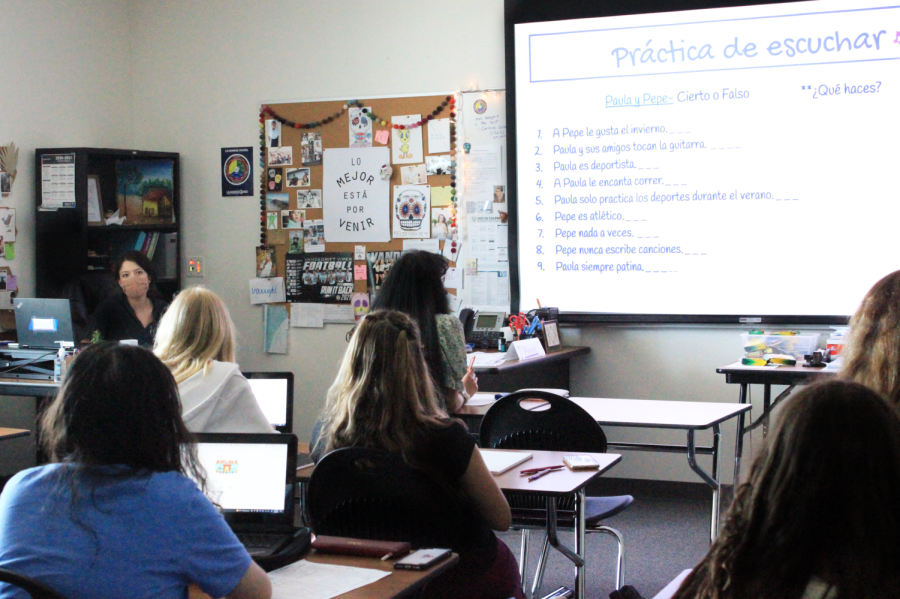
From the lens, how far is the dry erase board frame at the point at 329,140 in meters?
5.18

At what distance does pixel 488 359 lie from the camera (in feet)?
13.9

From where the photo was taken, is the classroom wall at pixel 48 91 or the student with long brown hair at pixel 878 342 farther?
the classroom wall at pixel 48 91

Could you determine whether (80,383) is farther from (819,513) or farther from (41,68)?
(41,68)

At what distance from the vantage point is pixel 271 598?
1528mm

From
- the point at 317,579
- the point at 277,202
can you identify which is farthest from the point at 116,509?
the point at 277,202

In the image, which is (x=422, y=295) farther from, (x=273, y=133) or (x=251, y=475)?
(x=273, y=133)

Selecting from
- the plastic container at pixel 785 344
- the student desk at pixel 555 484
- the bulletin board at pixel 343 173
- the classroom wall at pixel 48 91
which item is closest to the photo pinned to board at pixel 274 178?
the bulletin board at pixel 343 173

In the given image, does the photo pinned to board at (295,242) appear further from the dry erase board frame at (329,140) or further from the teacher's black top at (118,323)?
the teacher's black top at (118,323)

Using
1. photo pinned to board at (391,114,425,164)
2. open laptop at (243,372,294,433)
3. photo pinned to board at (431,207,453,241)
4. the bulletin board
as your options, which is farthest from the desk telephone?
open laptop at (243,372,294,433)

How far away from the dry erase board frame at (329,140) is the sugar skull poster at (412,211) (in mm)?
34

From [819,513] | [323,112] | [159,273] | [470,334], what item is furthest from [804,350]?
[159,273]

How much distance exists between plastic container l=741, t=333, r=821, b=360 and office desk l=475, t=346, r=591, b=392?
92 centimetres

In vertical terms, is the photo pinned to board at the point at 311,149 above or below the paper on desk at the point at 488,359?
above

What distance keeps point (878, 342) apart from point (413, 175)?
3.46 metres
